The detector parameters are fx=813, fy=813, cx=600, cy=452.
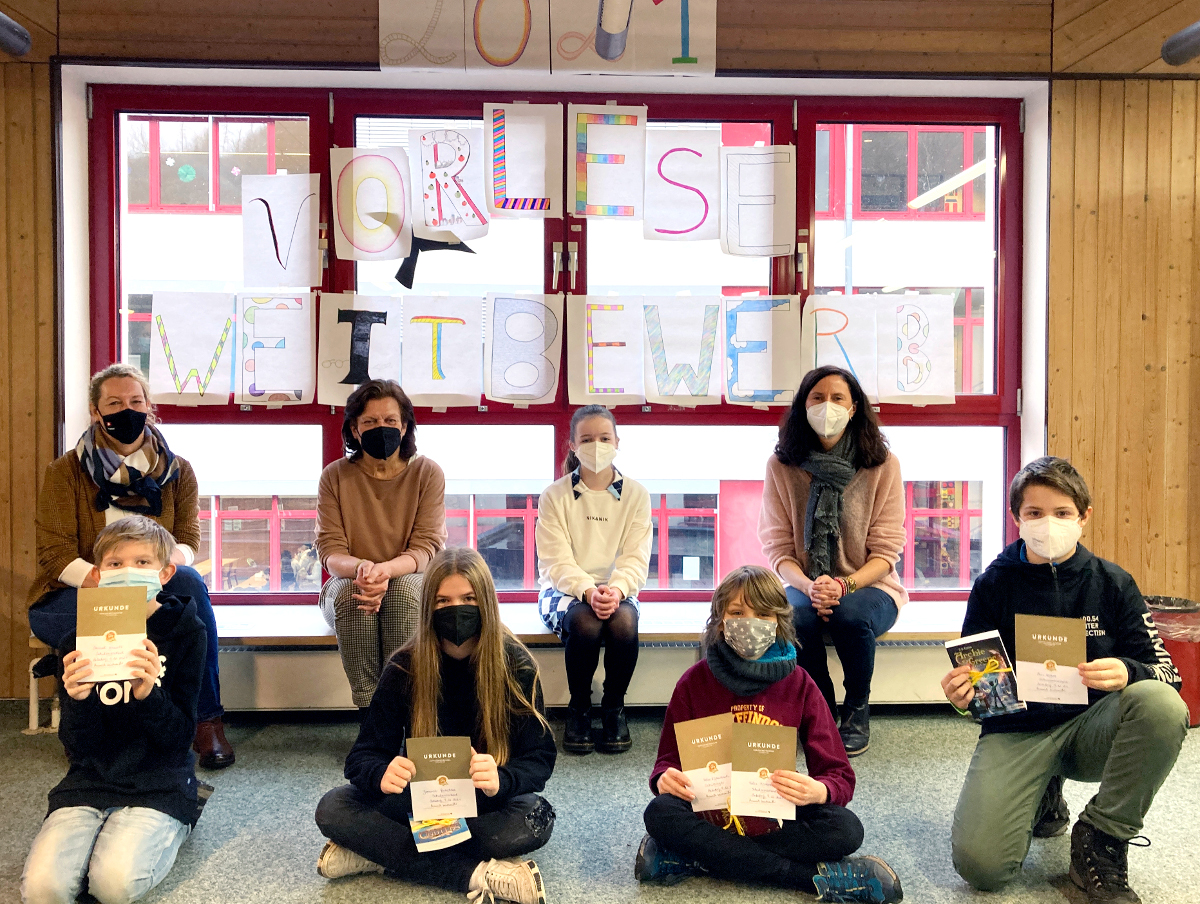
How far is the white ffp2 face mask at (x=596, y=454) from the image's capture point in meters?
Result: 3.00

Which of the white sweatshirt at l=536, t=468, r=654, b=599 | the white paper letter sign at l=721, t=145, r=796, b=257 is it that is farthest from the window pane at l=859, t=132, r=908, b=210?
the white sweatshirt at l=536, t=468, r=654, b=599

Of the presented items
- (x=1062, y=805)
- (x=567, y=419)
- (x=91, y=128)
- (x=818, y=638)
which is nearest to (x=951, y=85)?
(x=567, y=419)

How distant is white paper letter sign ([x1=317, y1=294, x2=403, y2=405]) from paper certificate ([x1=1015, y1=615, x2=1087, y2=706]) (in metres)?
2.55

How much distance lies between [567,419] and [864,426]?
4.12ft

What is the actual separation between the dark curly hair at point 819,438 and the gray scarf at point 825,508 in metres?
0.06

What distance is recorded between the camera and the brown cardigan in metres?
2.73

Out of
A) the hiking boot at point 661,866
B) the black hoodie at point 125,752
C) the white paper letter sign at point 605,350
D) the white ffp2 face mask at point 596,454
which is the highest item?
the white paper letter sign at point 605,350

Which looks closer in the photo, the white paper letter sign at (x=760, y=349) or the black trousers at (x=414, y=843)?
→ the black trousers at (x=414, y=843)

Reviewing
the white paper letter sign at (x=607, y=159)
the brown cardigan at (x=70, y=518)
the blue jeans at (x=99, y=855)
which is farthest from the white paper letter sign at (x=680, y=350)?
the blue jeans at (x=99, y=855)

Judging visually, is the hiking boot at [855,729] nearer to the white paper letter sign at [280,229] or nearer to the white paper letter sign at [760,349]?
the white paper letter sign at [760,349]

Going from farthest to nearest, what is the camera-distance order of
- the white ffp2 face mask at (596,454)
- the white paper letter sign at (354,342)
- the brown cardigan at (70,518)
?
1. the white paper letter sign at (354,342)
2. the white ffp2 face mask at (596,454)
3. the brown cardigan at (70,518)

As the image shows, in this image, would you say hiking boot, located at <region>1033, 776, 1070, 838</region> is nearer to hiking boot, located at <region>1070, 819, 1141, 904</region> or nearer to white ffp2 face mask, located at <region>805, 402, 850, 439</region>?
hiking boot, located at <region>1070, 819, 1141, 904</region>

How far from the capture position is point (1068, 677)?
193cm

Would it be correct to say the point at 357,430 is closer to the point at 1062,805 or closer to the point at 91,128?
the point at 91,128
